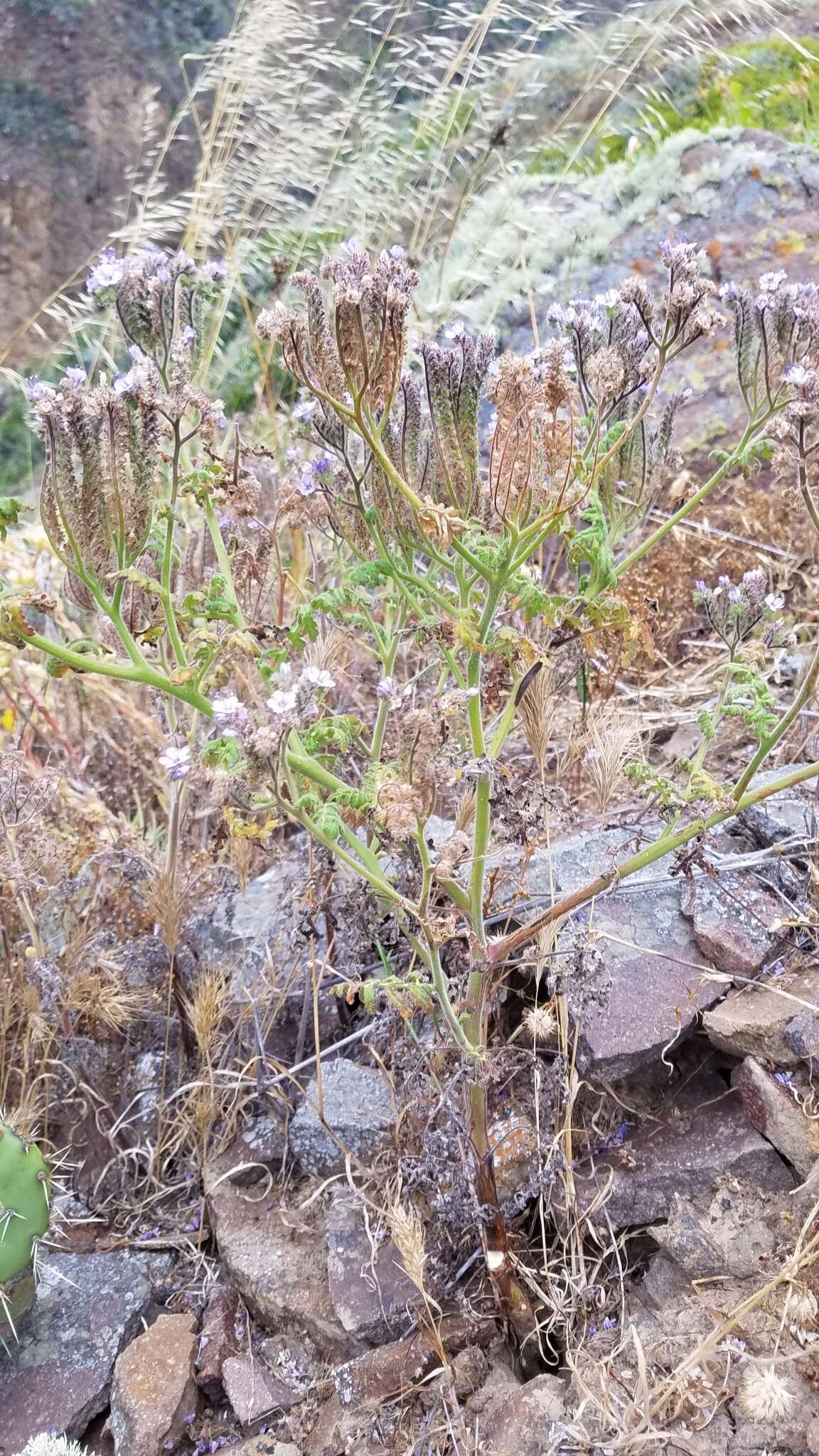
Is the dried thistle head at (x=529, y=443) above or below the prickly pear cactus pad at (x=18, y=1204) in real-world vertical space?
above

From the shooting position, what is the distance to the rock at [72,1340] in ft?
6.00

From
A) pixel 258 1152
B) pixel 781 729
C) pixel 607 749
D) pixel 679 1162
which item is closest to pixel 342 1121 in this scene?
pixel 258 1152

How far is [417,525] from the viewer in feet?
4.88

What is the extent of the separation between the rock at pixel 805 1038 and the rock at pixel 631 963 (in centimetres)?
18

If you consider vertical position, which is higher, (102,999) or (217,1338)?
(102,999)

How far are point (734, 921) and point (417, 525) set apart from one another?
114cm

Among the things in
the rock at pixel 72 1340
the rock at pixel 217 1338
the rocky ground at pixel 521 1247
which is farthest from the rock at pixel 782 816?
the rock at pixel 72 1340

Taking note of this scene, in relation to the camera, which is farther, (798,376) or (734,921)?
(734,921)

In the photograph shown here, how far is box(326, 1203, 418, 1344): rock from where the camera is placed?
1.81 m

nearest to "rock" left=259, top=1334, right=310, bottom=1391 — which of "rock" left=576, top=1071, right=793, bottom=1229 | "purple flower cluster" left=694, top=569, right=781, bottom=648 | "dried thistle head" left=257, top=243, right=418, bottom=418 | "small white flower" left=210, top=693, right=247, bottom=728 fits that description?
"rock" left=576, top=1071, right=793, bottom=1229

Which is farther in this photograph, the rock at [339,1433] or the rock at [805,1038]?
the rock at [805,1038]

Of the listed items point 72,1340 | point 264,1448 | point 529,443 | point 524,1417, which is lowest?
point 72,1340

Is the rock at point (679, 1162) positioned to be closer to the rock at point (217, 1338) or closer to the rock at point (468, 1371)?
the rock at point (468, 1371)

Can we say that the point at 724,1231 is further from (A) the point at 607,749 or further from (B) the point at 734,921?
(A) the point at 607,749
